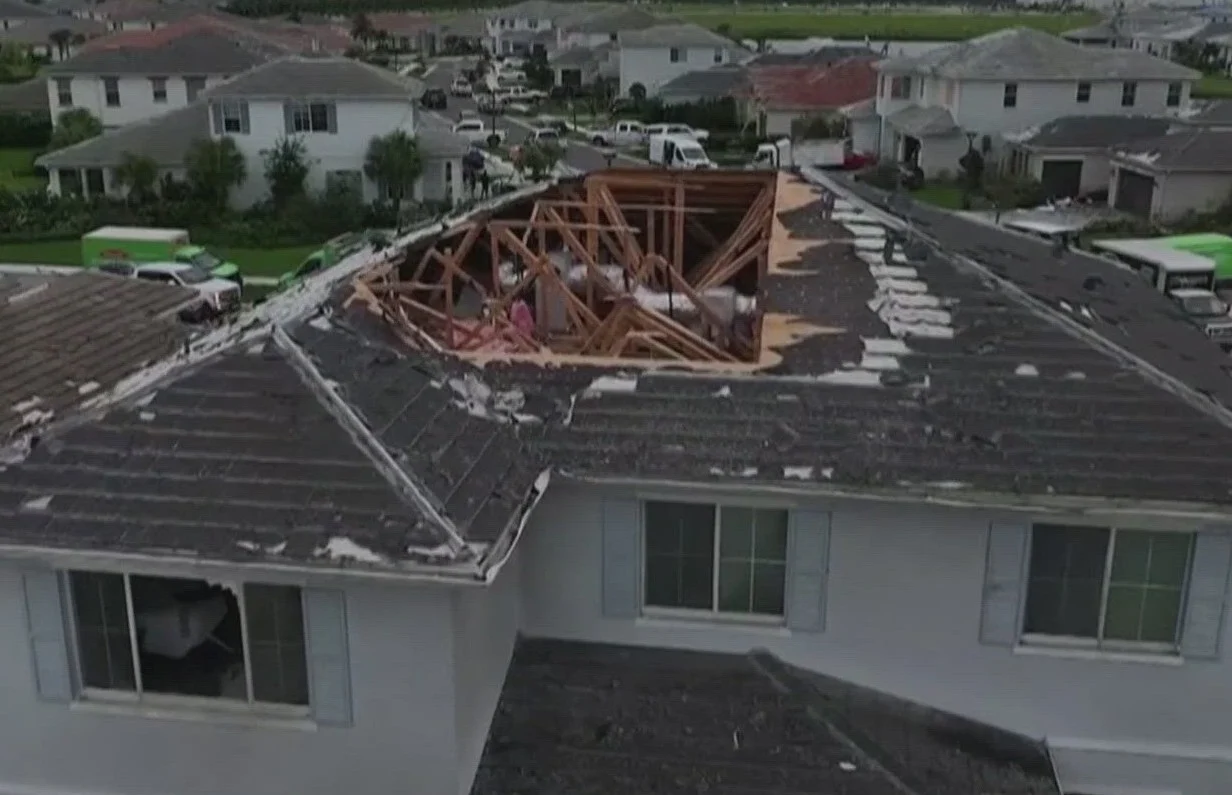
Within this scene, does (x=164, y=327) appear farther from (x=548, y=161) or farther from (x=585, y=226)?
(x=548, y=161)

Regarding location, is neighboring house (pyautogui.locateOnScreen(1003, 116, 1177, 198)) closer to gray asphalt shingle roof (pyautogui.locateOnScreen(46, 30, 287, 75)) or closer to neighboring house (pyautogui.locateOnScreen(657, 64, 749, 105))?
neighboring house (pyautogui.locateOnScreen(657, 64, 749, 105))

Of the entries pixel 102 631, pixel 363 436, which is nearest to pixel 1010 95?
pixel 363 436

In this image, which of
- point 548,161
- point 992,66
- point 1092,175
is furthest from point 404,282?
point 992,66

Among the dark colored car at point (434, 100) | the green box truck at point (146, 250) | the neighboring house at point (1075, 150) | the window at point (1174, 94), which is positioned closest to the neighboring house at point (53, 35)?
the dark colored car at point (434, 100)

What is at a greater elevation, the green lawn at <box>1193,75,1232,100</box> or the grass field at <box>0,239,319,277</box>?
the green lawn at <box>1193,75,1232,100</box>

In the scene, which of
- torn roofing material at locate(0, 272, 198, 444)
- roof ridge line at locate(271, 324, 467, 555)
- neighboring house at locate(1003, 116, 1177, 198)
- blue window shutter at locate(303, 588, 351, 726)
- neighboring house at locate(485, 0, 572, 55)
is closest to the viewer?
roof ridge line at locate(271, 324, 467, 555)

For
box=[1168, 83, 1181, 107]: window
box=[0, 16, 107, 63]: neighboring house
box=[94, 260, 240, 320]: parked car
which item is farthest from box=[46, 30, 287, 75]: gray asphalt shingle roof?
box=[1168, 83, 1181, 107]: window

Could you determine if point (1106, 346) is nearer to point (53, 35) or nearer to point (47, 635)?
point (47, 635)
